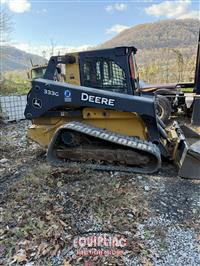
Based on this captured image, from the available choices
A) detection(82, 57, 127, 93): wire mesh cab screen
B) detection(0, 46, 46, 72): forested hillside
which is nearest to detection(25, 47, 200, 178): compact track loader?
detection(82, 57, 127, 93): wire mesh cab screen

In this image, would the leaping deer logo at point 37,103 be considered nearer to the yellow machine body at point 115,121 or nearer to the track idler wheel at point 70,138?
the yellow machine body at point 115,121

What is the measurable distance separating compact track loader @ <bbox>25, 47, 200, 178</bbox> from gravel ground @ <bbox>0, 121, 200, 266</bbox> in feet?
0.94

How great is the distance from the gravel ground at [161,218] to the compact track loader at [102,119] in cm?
29

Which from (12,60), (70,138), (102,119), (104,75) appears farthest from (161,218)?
(12,60)

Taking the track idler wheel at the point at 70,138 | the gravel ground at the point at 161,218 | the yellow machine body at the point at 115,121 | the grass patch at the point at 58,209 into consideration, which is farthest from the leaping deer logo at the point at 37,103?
the grass patch at the point at 58,209

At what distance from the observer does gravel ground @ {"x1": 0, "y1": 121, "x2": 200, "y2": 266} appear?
7.28 ft

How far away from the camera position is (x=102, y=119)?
13.8 feet

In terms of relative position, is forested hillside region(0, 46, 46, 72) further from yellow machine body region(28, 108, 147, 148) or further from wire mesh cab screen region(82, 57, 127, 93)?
yellow machine body region(28, 108, 147, 148)

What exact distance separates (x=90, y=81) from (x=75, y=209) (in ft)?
7.67

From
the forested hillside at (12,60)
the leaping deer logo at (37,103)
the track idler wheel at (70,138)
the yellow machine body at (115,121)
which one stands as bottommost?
the track idler wheel at (70,138)

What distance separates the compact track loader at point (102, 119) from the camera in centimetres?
376

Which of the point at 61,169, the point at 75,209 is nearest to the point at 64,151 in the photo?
the point at 61,169

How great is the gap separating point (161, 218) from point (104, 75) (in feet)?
8.37

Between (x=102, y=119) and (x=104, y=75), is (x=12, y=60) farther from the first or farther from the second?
(x=102, y=119)
